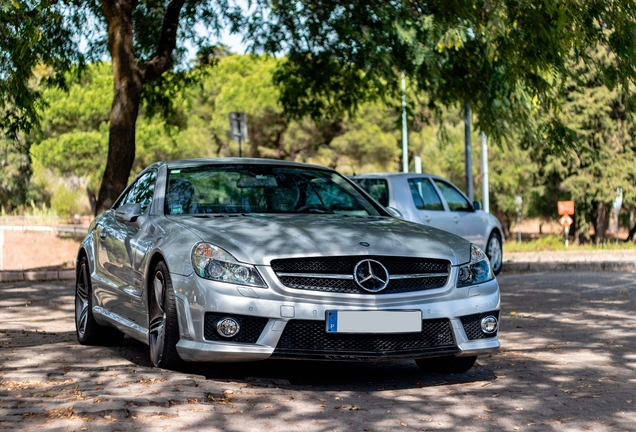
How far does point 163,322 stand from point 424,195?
11.1 m

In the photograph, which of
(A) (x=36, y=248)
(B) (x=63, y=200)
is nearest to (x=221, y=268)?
(A) (x=36, y=248)

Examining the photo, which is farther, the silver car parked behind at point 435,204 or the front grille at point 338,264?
the silver car parked behind at point 435,204

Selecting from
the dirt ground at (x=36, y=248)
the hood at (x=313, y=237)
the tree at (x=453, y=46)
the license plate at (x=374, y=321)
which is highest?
the tree at (x=453, y=46)

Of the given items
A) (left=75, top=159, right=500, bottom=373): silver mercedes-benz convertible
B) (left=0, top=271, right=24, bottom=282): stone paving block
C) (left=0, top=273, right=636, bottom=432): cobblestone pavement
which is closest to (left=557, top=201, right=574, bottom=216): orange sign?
(left=0, top=271, right=24, bottom=282): stone paving block

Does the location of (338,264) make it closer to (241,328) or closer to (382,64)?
(241,328)

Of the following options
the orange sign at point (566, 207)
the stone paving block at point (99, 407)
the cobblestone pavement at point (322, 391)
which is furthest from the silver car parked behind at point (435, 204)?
the orange sign at point (566, 207)

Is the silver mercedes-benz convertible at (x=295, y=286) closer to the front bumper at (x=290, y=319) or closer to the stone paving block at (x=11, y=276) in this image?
the front bumper at (x=290, y=319)

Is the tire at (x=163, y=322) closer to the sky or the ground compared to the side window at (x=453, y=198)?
closer to the ground

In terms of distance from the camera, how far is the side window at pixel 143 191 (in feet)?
26.9

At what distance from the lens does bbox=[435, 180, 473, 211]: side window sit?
59.5ft

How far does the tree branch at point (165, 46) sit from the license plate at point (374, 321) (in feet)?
41.8

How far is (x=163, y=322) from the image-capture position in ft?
22.7

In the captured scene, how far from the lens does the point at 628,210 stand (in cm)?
4872

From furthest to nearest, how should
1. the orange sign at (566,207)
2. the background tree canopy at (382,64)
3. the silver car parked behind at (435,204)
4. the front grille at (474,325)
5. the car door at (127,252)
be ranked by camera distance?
the orange sign at (566,207), the silver car parked behind at (435,204), the background tree canopy at (382,64), the car door at (127,252), the front grille at (474,325)
